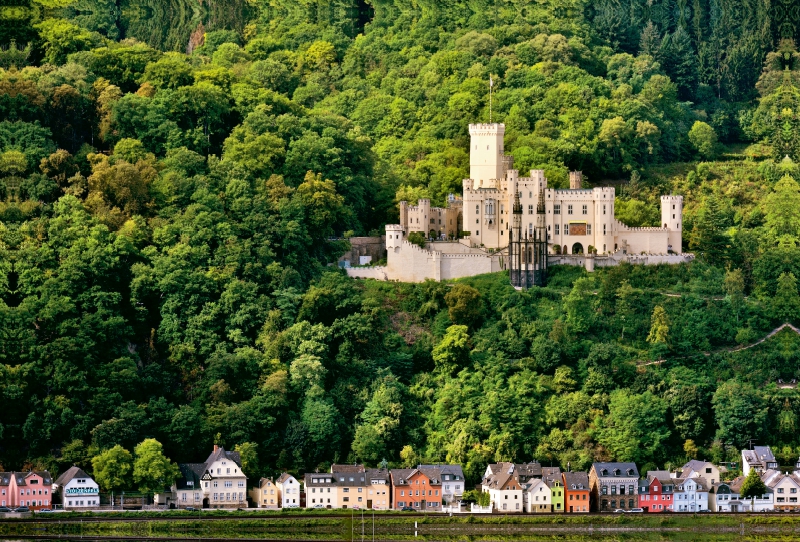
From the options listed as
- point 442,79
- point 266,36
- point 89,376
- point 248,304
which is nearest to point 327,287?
point 248,304

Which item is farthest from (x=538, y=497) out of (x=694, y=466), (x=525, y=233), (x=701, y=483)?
(x=525, y=233)

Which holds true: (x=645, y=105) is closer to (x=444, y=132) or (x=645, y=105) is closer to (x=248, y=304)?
(x=444, y=132)

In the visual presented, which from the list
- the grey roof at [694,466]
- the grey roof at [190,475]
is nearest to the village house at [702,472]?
the grey roof at [694,466]

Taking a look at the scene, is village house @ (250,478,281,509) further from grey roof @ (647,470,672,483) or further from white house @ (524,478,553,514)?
grey roof @ (647,470,672,483)

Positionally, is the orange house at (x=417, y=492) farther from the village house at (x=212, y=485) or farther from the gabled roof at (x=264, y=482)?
the village house at (x=212, y=485)

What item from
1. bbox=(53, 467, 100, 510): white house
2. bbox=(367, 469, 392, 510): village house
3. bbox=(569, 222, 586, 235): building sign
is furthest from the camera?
bbox=(569, 222, 586, 235): building sign

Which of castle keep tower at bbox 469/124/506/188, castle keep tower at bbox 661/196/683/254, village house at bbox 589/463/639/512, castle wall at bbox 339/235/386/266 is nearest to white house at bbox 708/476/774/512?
village house at bbox 589/463/639/512

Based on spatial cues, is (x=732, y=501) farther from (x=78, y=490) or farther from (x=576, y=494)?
(x=78, y=490)
